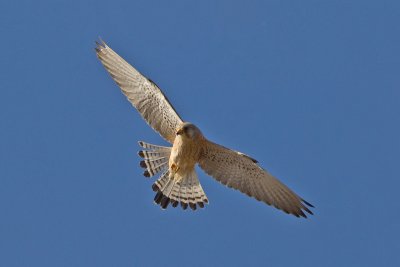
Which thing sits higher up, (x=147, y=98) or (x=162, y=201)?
(x=147, y=98)

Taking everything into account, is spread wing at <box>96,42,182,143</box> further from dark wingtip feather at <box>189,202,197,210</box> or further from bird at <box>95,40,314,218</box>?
dark wingtip feather at <box>189,202,197,210</box>

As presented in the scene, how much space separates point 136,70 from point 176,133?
1251mm

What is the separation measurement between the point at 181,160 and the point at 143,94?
4.04ft

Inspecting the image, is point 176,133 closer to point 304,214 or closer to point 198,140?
point 198,140

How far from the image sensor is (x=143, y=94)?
1506 cm

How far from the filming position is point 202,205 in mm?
15117

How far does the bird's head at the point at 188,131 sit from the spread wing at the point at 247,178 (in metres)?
0.35

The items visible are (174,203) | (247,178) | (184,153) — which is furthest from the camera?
(174,203)

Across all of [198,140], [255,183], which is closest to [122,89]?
[198,140]

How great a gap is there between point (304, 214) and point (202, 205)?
1.66 m

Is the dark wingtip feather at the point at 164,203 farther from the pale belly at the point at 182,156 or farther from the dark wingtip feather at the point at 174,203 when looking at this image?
the pale belly at the point at 182,156

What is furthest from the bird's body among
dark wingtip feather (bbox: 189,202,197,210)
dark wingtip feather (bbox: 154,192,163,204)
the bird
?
dark wingtip feather (bbox: 189,202,197,210)

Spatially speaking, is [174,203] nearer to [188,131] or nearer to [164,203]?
[164,203]

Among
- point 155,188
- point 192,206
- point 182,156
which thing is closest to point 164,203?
point 155,188
